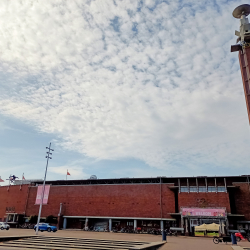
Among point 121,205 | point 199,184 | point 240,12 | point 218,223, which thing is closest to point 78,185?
point 121,205

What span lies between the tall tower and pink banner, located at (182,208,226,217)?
16.5 metres

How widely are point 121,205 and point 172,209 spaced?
9.90 meters

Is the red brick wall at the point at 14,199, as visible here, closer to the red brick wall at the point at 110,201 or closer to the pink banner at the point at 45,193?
the red brick wall at the point at 110,201

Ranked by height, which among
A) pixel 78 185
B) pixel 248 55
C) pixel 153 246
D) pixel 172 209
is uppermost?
pixel 248 55

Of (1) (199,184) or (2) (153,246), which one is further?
(1) (199,184)

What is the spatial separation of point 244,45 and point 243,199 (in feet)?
85.3

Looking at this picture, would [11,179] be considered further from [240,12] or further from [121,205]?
[240,12]

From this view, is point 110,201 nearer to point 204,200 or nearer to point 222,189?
point 204,200

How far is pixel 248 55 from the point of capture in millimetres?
39844

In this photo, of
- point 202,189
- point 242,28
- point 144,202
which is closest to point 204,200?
point 202,189

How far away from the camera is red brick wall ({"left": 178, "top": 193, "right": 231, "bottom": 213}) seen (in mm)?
39938

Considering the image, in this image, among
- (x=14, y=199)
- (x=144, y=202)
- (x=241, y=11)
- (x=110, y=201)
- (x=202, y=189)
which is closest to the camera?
(x=202, y=189)

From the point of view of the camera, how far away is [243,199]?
135 feet

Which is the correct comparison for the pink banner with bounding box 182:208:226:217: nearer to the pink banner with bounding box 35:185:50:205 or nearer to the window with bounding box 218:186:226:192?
the window with bounding box 218:186:226:192
